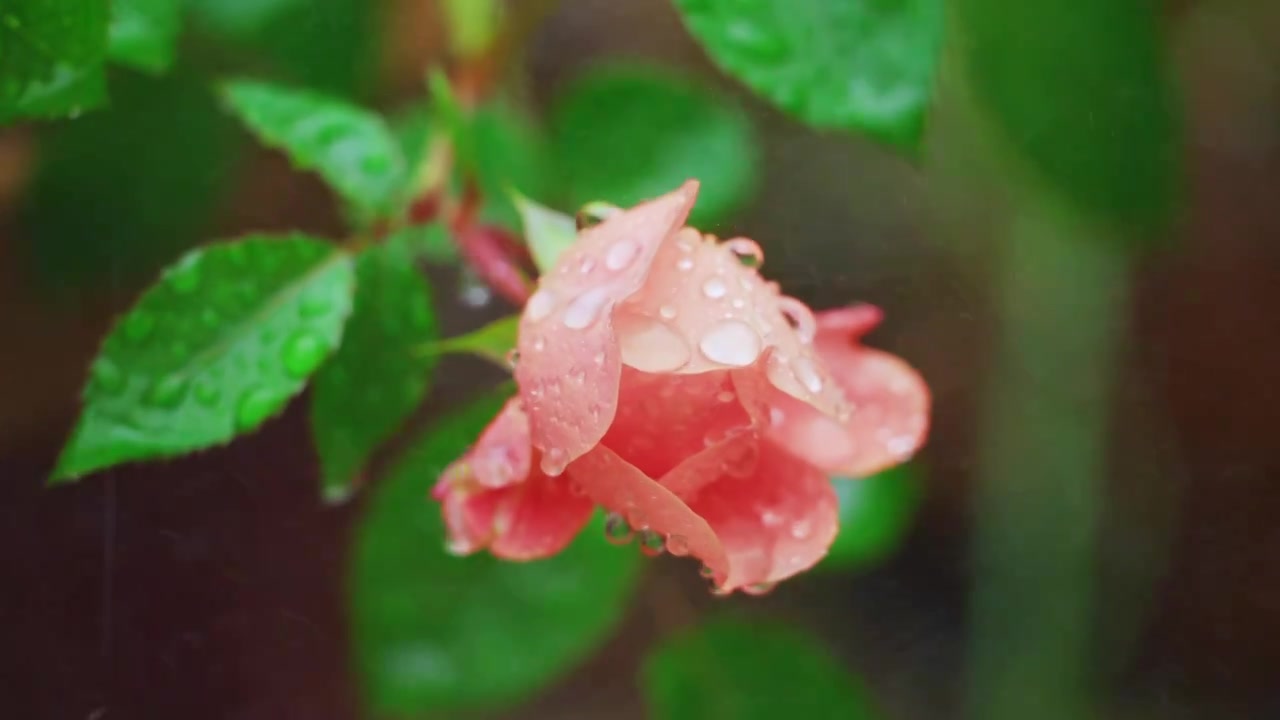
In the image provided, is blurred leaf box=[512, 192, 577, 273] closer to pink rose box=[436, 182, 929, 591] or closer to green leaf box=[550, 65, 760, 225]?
pink rose box=[436, 182, 929, 591]

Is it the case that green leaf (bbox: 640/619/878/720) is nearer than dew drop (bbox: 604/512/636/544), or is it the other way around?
dew drop (bbox: 604/512/636/544)

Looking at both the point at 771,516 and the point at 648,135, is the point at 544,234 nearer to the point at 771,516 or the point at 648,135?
the point at 771,516

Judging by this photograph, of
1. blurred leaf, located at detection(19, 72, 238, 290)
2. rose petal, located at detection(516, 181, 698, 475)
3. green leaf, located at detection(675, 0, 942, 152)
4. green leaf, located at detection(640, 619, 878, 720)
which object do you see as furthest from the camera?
green leaf, located at detection(640, 619, 878, 720)

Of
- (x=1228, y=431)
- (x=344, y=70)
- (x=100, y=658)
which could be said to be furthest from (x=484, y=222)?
(x=1228, y=431)

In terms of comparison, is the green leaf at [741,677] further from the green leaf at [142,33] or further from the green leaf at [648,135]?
the green leaf at [142,33]

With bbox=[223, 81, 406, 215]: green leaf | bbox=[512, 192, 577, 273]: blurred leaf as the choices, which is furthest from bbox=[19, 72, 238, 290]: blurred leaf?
bbox=[512, 192, 577, 273]: blurred leaf

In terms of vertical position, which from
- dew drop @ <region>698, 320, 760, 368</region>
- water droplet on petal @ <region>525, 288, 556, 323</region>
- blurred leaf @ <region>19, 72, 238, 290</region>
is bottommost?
blurred leaf @ <region>19, 72, 238, 290</region>
